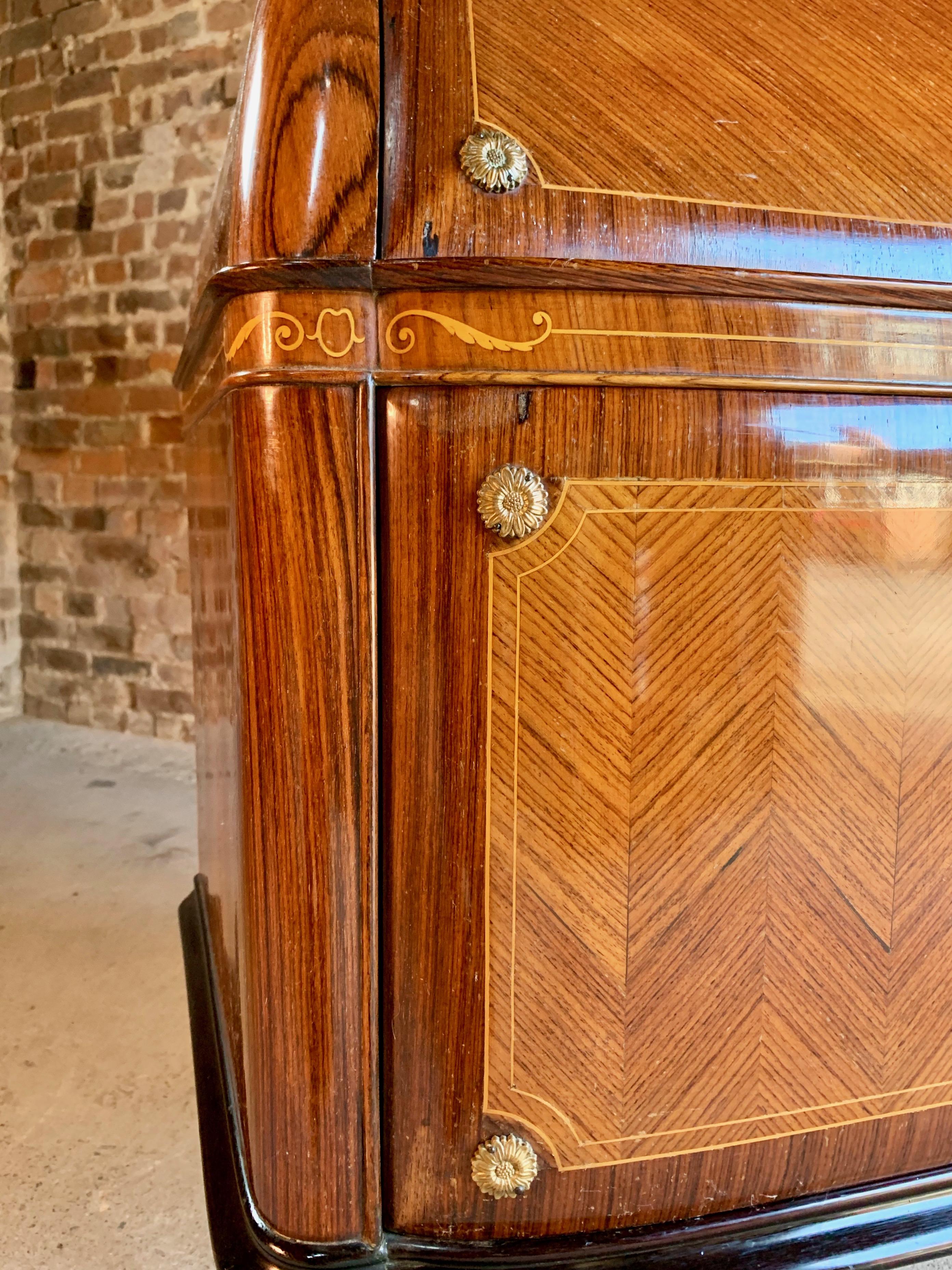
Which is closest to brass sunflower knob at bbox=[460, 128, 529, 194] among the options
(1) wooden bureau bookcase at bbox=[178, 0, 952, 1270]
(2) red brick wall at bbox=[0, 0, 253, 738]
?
(1) wooden bureau bookcase at bbox=[178, 0, 952, 1270]

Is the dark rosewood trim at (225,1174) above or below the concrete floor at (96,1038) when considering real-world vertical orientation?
above

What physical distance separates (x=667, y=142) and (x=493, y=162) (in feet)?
0.51

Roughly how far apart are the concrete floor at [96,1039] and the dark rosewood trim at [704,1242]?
0.73ft

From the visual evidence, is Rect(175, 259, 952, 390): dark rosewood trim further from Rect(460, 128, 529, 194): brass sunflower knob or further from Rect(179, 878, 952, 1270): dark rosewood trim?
Rect(179, 878, 952, 1270): dark rosewood trim

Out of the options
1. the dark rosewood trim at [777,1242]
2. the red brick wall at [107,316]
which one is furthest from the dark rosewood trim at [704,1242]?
the red brick wall at [107,316]

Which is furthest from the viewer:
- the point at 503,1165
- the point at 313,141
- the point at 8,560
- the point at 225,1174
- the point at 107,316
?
the point at 8,560

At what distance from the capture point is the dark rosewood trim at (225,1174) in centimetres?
82

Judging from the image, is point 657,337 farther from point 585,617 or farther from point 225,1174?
point 225,1174

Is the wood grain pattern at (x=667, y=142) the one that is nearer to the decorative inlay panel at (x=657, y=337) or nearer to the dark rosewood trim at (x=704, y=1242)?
the decorative inlay panel at (x=657, y=337)

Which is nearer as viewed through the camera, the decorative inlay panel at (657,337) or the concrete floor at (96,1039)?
the decorative inlay panel at (657,337)

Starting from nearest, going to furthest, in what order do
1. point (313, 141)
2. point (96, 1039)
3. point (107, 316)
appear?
point (313, 141), point (96, 1039), point (107, 316)

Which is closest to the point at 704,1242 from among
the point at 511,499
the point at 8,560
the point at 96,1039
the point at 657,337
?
the point at 511,499

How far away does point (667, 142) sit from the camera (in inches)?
30.2

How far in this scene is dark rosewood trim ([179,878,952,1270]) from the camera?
824 mm
